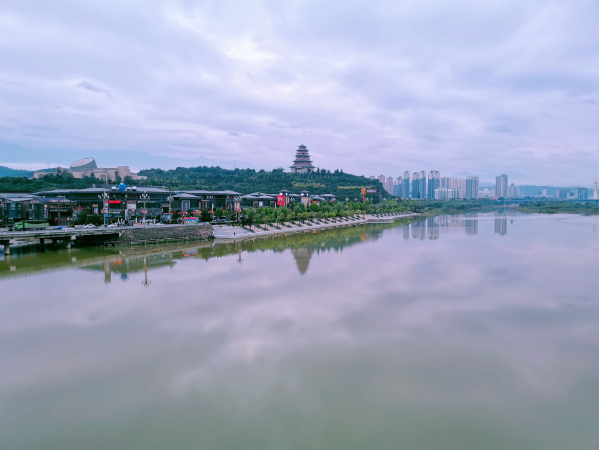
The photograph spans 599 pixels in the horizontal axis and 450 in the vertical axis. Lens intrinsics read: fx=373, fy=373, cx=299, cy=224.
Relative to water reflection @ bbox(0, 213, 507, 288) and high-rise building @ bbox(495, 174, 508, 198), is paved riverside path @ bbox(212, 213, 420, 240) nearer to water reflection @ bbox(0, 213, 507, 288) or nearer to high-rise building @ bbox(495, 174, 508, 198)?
water reflection @ bbox(0, 213, 507, 288)

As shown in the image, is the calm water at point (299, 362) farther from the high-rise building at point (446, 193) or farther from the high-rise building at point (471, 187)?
the high-rise building at point (471, 187)

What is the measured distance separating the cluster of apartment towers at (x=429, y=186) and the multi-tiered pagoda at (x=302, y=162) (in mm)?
36921

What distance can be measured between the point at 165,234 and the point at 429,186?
93.4m

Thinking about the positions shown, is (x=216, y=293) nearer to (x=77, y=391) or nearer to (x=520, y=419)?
(x=77, y=391)

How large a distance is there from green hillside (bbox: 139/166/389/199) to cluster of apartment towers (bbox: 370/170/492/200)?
124 ft

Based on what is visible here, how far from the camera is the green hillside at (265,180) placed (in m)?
52.9

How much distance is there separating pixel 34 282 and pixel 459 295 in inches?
543

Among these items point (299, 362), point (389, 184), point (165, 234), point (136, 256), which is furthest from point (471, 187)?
point (299, 362)

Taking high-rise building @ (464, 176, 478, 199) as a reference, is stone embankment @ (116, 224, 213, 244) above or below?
below

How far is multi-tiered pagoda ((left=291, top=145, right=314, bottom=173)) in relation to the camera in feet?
226

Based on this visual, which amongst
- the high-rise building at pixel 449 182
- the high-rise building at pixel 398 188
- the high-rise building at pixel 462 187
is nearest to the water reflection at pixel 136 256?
the high-rise building at pixel 398 188

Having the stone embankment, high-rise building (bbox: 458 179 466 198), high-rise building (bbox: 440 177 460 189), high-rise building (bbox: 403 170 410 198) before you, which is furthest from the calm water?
high-rise building (bbox: 458 179 466 198)

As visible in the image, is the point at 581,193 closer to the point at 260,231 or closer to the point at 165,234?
the point at 260,231

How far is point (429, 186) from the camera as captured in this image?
4097 inches
